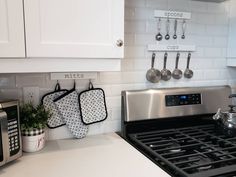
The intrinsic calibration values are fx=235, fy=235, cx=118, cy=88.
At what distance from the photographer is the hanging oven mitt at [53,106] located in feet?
4.18

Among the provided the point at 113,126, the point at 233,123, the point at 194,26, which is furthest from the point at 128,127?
the point at 194,26

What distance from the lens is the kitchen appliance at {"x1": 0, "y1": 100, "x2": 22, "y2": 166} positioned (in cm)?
95

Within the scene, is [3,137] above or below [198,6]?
below

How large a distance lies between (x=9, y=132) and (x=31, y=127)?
144 mm

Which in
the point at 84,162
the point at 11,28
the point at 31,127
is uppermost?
the point at 11,28

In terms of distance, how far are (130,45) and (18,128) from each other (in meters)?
0.78

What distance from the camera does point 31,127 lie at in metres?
1.13

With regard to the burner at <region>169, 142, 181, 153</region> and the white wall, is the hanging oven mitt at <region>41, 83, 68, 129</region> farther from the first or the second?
the burner at <region>169, 142, 181, 153</region>

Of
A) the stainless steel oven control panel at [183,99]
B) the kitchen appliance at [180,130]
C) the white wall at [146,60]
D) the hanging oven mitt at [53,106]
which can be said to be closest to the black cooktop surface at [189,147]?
the kitchen appliance at [180,130]

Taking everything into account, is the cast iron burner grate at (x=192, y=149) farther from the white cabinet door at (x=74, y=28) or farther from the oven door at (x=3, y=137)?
the oven door at (x=3, y=137)

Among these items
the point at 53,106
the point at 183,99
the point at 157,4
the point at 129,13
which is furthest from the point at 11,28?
the point at 183,99

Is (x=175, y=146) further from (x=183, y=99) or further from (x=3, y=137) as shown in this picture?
(x=3, y=137)

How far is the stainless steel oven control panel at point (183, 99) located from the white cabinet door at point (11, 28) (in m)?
0.90

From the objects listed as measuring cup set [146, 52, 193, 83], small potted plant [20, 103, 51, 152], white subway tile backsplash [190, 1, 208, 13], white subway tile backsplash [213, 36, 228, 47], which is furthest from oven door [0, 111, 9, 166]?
white subway tile backsplash [213, 36, 228, 47]
